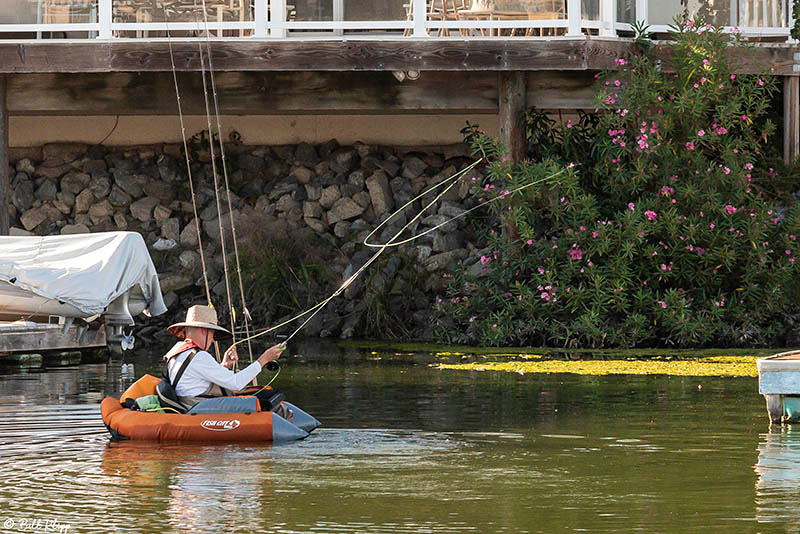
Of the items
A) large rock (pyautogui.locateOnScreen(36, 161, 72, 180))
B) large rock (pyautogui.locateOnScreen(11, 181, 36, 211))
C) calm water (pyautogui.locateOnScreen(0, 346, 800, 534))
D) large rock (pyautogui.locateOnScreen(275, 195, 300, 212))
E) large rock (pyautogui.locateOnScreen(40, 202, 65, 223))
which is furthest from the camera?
large rock (pyautogui.locateOnScreen(36, 161, 72, 180))

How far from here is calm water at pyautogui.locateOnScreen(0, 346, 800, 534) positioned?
30.1 ft

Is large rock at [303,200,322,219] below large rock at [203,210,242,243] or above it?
above

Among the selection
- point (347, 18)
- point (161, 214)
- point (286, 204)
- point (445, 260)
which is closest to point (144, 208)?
point (161, 214)

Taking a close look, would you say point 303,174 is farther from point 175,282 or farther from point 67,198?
point 67,198

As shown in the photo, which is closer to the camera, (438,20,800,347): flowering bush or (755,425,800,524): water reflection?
(755,425,800,524): water reflection

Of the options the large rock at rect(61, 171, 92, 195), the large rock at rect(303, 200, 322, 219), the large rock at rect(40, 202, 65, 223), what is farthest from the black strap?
the large rock at rect(61, 171, 92, 195)

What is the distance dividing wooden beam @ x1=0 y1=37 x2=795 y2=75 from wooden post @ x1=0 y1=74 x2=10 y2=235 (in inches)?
35.6

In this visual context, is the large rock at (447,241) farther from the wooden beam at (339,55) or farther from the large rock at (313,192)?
the wooden beam at (339,55)

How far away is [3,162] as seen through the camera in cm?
2083

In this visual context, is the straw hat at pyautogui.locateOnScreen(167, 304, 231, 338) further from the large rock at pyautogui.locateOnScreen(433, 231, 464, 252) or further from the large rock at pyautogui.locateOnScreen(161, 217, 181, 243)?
the large rock at pyautogui.locateOnScreen(161, 217, 181, 243)

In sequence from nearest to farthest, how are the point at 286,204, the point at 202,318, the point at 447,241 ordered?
the point at 202,318
the point at 447,241
the point at 286,204

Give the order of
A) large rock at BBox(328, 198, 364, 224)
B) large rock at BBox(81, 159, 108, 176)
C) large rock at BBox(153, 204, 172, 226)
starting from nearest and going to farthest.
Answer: large rock at BBox(328, 198, 364, 224), large rock at BBox(153, 204, 172, 226), large rock at BBox(81, 159, 108, 176)

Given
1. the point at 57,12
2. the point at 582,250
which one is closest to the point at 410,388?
the point at 582,250

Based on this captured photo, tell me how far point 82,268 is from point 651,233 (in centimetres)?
Result: 668
